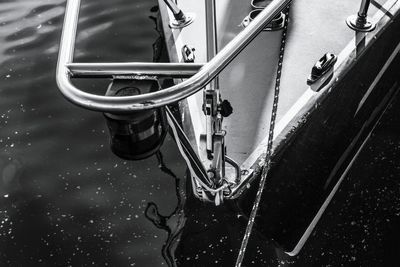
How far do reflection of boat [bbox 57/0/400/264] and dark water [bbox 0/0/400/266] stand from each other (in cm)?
12

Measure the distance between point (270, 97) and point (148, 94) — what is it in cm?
100

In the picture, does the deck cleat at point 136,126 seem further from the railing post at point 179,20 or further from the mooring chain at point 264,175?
the railing post at point 179,20

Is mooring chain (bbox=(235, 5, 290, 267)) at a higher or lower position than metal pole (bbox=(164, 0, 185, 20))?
lower

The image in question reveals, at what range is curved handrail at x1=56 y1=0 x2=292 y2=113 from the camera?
1097 mm

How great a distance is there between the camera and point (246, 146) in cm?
183

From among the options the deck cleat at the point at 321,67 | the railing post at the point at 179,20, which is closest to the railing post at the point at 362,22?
the deck cleat at the point at 321,67

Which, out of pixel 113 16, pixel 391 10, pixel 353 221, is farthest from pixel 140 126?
pixel 113 16

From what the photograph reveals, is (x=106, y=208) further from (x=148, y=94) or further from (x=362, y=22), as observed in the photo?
(x=362, y=22)

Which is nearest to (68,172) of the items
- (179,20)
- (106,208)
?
(106,208)

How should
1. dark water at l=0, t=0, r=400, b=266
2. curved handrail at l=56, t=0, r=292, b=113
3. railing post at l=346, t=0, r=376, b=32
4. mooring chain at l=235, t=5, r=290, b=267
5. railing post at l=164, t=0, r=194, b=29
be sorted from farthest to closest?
1. railing post at l=164, t=0, r=194, b=29
2. railing post at l=346, t=0, r=376, b=32
3. dark water at l=0, t=0, r=400, b=266
4. mooring chain at l=235, t=5, r=290, b=267
5. curved handrail at l=56, t=0, r=292, b=113

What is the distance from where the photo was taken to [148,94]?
1104 millimetres

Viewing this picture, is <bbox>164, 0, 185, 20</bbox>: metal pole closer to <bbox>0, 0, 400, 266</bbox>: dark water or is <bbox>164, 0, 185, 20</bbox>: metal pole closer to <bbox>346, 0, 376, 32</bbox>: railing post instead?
<bbox>0, 0, 400, 266</bbox>: dark water

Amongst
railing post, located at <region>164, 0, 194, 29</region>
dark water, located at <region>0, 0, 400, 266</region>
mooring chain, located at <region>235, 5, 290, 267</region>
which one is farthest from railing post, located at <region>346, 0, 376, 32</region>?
railing post, located at <region>164, 0, 194, 29</region>

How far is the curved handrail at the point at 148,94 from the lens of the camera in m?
1.10
